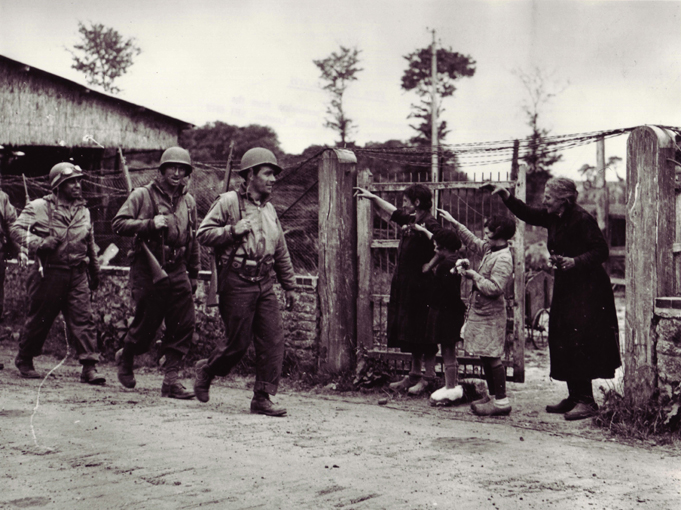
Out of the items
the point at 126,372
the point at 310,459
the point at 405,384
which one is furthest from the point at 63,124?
the point at 310,459

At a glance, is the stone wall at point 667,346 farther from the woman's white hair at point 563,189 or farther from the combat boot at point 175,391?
the combat boot at point 175,391

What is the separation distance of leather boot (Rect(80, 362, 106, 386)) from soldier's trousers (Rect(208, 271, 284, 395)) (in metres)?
1.79

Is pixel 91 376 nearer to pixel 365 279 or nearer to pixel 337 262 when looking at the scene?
pixel 337 262

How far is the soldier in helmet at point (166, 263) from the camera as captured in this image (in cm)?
684

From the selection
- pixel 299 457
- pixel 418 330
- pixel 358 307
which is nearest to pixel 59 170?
pixel 358 307

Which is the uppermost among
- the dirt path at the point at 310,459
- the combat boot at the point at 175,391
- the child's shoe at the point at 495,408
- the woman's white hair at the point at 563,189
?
the woman's white hair at the point at 563,189

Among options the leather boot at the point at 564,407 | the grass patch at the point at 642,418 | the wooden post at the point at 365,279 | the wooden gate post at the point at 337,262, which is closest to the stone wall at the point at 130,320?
the wooden gate post at the point at 337,262

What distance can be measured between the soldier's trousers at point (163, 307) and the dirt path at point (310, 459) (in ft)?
1.83

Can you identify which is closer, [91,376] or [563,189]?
[563,189]

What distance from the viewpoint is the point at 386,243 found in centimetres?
791

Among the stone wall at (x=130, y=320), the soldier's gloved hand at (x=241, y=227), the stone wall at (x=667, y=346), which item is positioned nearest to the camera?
the stone wall at (x=667, y=346)

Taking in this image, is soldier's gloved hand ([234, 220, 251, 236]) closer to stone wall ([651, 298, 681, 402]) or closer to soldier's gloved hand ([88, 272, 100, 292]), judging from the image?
soldier's gloved hand ([88, 272, 100, 292])

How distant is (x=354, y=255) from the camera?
8117mm

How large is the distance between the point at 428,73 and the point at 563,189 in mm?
27458
